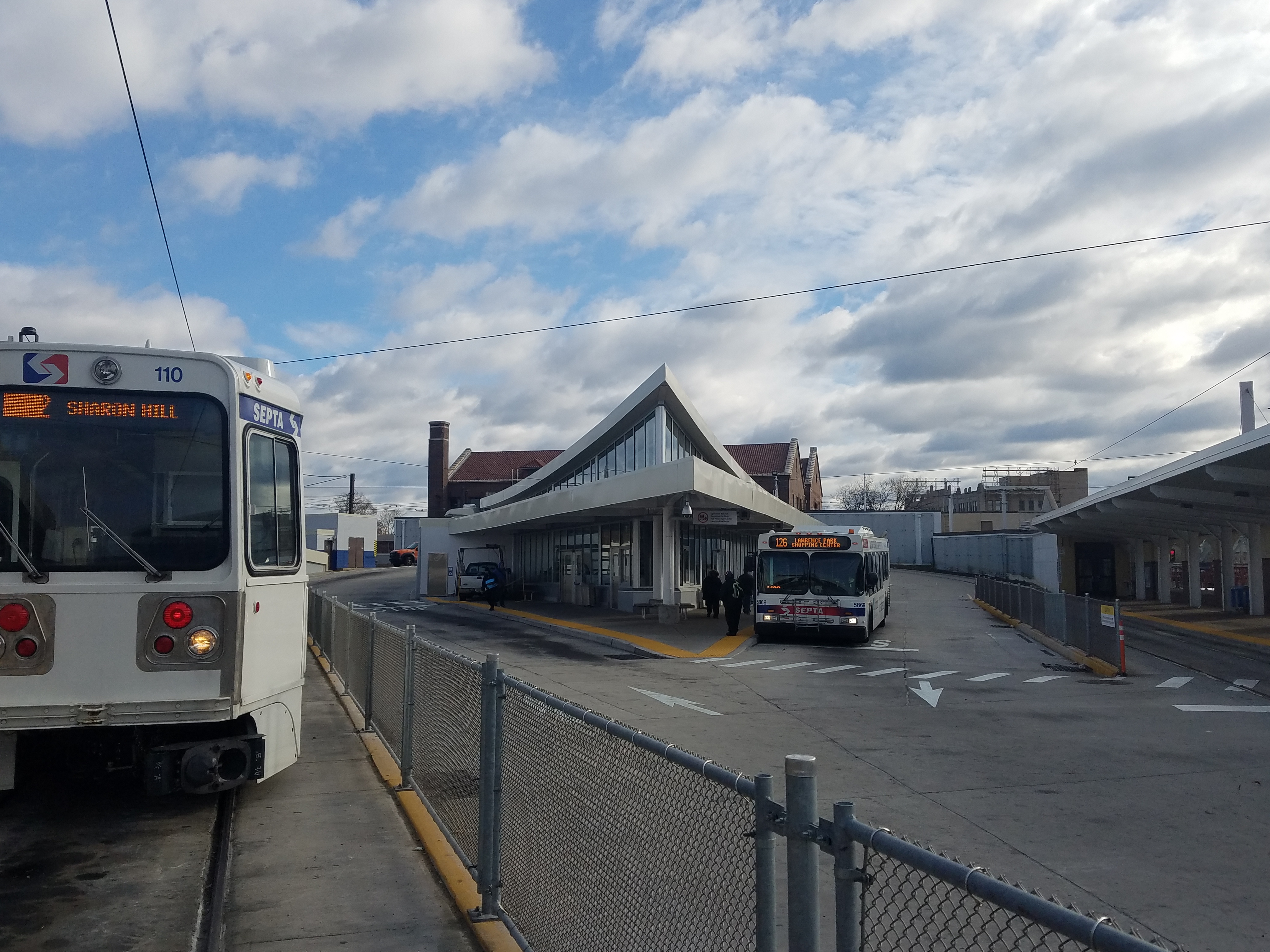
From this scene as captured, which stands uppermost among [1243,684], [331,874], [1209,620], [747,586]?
[747,586]

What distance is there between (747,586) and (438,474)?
48.5 metres

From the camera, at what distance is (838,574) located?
24.1 m

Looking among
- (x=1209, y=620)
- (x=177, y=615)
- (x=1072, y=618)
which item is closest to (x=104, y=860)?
(x=177, y=615)

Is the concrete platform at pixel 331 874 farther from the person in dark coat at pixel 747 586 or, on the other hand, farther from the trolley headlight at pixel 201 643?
the person in dark coat at pixel 747 586

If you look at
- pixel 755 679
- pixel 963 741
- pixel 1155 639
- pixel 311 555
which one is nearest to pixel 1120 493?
pixel 1155 639

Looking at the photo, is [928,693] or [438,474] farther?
[438,474]

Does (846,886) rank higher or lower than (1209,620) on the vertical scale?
higher

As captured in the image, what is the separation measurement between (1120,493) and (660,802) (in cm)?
3235

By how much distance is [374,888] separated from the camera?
603cm

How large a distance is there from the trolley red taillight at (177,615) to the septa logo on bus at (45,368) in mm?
1664

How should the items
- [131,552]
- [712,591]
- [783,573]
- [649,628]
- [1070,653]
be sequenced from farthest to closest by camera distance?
[712,591]
[649,628]
[783,573]
[1070,653]
[131,552]

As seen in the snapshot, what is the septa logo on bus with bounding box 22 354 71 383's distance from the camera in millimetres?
6742

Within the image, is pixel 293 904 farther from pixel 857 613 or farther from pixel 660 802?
pixel 857 613

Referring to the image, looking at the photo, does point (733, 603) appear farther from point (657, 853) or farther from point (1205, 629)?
point (657, 853)
